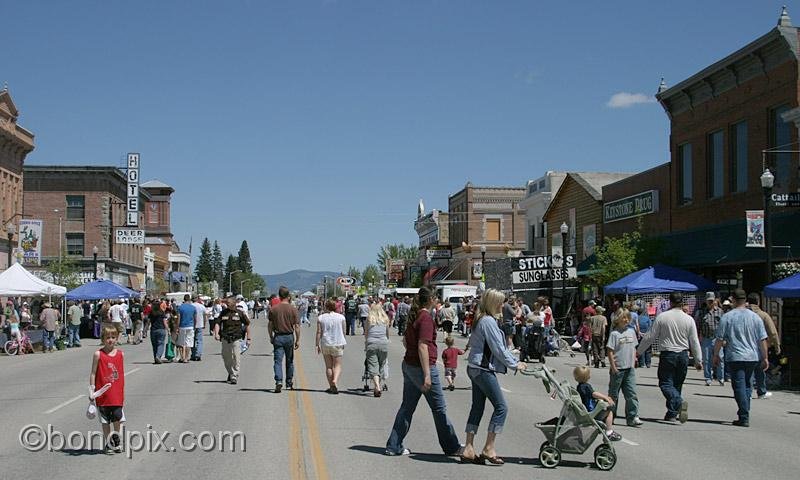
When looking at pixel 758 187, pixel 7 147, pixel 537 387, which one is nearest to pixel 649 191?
pixel 758 187

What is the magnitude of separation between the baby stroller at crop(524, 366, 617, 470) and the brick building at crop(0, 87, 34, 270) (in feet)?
153

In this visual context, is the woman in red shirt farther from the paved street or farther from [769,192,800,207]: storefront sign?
[769,192,800,207]: storefront sign

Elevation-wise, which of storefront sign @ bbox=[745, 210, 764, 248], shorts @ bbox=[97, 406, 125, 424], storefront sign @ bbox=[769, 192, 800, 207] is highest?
storefront sign @ bbox=[769, 192, 800, 207]

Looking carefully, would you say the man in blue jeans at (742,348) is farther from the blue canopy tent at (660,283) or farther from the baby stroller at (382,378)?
the blue canopy tent at (660,283)

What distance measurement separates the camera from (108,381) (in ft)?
32.2

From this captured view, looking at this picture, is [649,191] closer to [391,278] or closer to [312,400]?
[312,400]

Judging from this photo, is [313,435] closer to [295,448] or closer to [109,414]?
[295,448]

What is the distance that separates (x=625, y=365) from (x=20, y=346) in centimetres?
2348

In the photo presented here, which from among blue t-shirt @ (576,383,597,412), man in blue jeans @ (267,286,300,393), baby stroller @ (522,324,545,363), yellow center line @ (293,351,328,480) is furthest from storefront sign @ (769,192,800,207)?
blue t-shirt @ (576,383,597,412)

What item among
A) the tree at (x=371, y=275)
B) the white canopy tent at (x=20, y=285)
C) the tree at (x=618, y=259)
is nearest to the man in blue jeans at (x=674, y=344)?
the tree at (x=618, y=259)

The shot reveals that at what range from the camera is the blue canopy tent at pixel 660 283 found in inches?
1039

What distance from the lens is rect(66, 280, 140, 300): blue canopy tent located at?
36.6 m

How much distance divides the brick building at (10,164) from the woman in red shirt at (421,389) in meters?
45.6

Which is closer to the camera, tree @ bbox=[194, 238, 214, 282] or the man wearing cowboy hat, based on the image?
the man wearing cowboy hat
